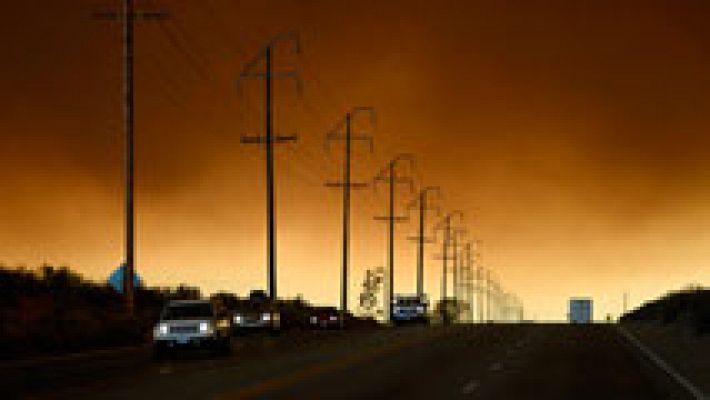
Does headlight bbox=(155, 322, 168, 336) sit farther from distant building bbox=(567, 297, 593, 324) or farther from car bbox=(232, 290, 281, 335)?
distant building bbox=(567, 297, 593, 324)

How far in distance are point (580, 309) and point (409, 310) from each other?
56.7 m

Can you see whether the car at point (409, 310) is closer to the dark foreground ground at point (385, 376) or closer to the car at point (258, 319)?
the car at point (258, 319)

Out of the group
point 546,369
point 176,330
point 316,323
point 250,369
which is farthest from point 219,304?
point 316,323

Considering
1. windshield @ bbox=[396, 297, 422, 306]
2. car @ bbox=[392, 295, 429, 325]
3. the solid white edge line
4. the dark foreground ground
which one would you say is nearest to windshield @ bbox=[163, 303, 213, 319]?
the dark foreground ground

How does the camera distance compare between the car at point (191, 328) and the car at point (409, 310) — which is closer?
the car at point (191, 328)

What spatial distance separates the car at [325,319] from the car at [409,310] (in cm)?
1098

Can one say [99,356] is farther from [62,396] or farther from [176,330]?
[62,396]

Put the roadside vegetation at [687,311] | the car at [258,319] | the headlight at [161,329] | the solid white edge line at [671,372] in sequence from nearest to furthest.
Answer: the solid white edge line at [671,372]
the headlight at [161,329]
the roadside vegetation at [687,311]
the car at [258,319]

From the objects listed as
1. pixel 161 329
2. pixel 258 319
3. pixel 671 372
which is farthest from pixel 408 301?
pixel 671 372

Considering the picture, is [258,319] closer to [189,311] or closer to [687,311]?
[189,311]

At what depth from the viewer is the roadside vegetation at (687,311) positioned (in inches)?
2164

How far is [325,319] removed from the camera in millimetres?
85312

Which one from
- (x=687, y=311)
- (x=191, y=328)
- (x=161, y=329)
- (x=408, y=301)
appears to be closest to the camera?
(x=161, y=329)

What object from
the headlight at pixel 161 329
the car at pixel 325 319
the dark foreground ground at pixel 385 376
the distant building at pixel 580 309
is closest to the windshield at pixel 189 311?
the headlight at pixel 161 329
